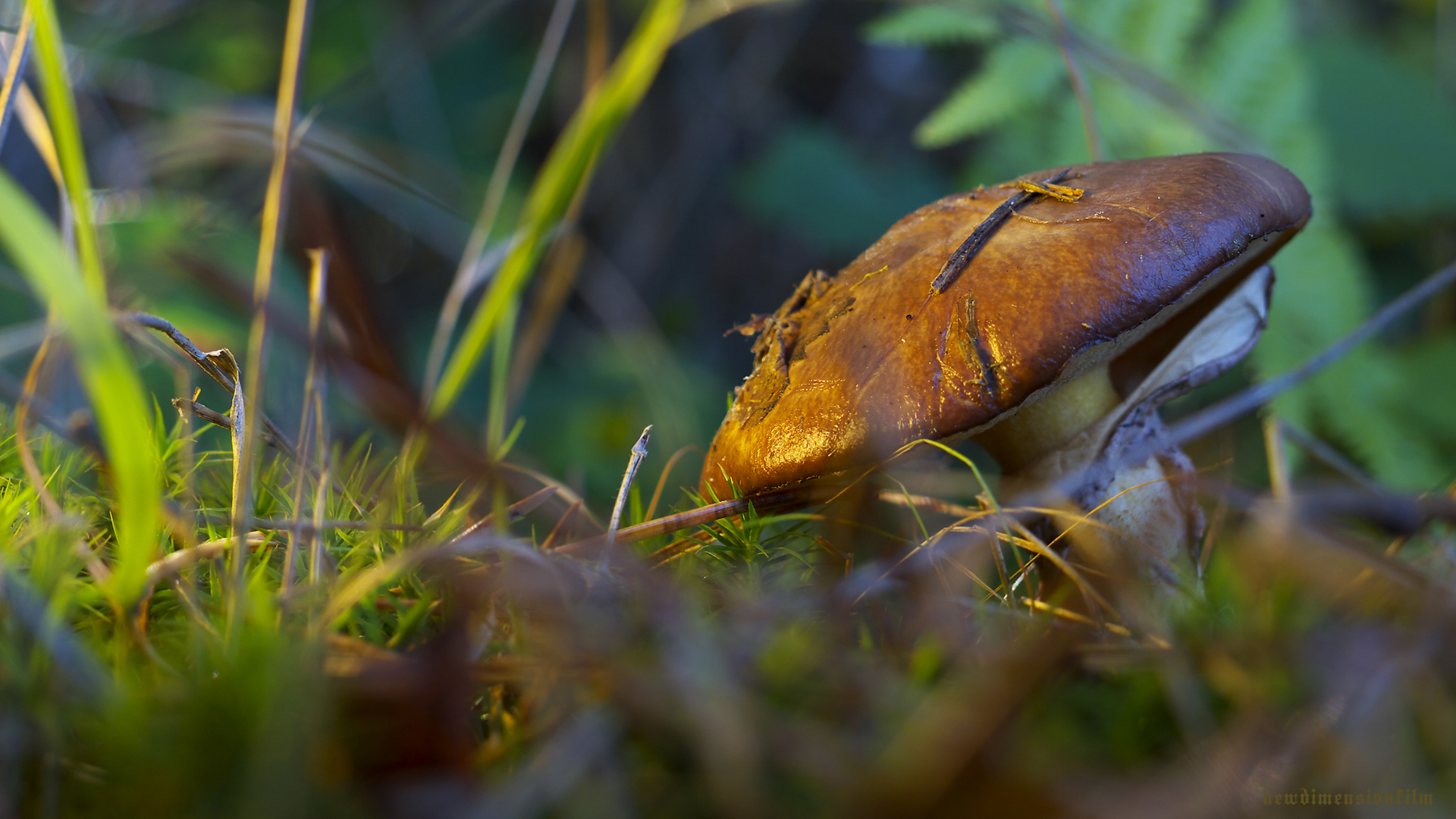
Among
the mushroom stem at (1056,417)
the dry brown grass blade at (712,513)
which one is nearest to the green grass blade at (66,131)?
the dry brown grass blade at (712,513)

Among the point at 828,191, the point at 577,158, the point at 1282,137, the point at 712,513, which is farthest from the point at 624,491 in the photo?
the point at 1282,137

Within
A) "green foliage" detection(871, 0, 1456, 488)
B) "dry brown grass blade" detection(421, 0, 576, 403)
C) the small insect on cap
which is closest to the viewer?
the small insect on cap

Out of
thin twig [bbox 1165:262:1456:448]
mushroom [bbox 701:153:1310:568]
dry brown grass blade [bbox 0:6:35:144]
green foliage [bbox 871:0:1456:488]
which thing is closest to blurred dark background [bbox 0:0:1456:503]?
green foliage [bbox 871:0:1456:488]

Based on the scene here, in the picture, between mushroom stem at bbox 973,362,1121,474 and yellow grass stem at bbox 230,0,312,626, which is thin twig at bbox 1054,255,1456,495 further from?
yellow grass stem at bbox 230,0,312,626

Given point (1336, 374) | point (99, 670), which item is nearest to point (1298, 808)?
point (99, 670)

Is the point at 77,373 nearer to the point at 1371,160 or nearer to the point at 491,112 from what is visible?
the point at 491,112

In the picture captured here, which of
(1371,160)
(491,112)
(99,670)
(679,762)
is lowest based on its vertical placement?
(1371,160)
